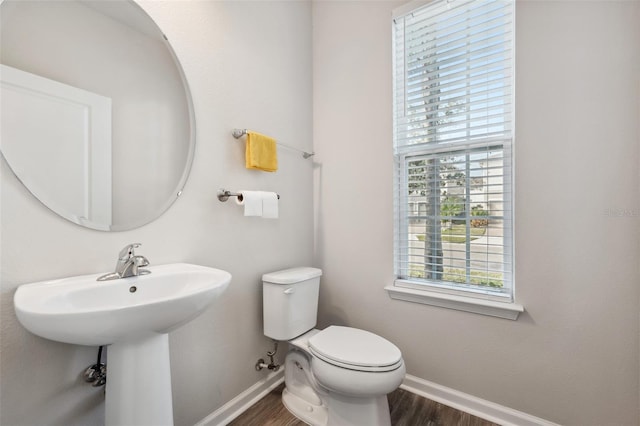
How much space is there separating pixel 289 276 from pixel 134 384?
31.2 inches

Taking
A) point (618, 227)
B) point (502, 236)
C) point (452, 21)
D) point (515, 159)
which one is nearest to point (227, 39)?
point (452, 21)

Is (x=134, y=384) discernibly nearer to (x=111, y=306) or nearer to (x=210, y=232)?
(x=111, y=306)

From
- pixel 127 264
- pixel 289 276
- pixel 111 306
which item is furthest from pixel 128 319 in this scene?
pixel 289 276

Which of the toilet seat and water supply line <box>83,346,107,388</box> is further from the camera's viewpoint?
the toilet seat

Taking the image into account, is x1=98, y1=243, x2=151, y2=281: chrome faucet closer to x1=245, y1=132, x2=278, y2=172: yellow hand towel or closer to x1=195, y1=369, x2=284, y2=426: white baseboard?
x1=245, y1=132, x2=278, y2=172: yellow hand towel

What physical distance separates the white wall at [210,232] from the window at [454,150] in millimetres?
673

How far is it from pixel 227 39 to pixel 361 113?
86 cm

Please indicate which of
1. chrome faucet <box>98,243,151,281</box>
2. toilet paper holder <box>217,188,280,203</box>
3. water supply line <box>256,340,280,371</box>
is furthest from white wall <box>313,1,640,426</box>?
chrome faucet <box>98,243,151,281</box>

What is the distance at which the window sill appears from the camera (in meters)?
1.36

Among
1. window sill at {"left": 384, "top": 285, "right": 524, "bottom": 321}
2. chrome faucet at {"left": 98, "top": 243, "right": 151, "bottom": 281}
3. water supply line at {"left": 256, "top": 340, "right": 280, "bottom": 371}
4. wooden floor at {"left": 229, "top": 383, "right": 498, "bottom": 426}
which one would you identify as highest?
chrome faucet at {"left": 98, "top": 243, "right": 151, "bottom": 281}

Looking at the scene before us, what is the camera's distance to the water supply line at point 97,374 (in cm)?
95

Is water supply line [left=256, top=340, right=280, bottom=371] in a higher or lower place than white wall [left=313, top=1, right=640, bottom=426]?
lower

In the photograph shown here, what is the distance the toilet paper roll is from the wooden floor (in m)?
1.03

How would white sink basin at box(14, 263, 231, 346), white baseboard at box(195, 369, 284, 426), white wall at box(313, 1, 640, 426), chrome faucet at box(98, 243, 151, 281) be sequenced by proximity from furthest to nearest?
white baseboard at box(195, 369, 284, 426)
white wall at box(313, 1, 640, 426)
chrome faucet at box(98, 243, 151, 281)
white sink basin at box(14, 263, 231, 346)
